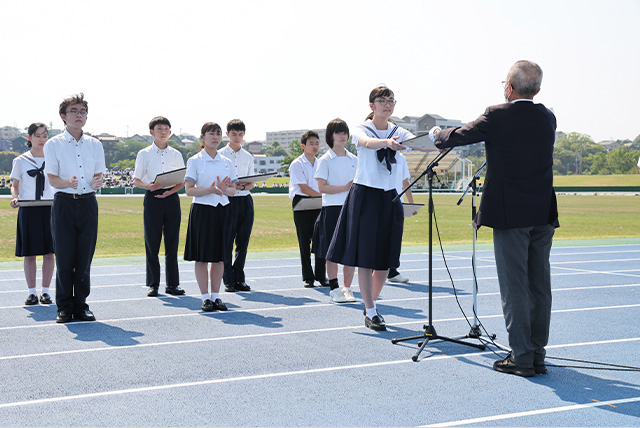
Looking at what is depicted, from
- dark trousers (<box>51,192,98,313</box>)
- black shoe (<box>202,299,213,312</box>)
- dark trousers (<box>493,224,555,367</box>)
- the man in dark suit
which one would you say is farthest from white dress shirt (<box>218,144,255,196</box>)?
dark trousers (<box>493,224,555,367</box>)

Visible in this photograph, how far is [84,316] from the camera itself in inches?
269

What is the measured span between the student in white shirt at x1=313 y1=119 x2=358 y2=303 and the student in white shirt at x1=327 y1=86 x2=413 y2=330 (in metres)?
1.47

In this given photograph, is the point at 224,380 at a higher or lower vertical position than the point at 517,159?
lower

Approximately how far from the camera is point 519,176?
15.8 feet

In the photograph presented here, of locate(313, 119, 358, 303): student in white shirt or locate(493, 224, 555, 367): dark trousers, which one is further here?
locate(313, 119, 358, 303): student in white shirt

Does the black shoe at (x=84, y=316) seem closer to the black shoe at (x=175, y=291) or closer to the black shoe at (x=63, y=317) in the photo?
the black shoe at (x=63, y=317)

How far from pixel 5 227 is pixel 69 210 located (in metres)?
15.6

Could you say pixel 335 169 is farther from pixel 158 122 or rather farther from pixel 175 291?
pixel 175 291

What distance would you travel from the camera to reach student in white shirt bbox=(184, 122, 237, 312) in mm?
7328

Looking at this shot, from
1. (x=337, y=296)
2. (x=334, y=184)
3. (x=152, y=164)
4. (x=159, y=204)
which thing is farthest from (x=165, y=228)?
(x=337, y=296)

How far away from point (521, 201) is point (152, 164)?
535cm

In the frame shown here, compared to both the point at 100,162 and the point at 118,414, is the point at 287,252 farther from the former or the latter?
the point at 118,414

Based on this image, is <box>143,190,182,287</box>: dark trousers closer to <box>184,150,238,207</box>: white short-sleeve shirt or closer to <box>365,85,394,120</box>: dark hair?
<box>184,150,238,207</box>: white short-sleeve shirt

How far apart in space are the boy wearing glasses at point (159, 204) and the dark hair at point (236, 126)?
0.86 m
